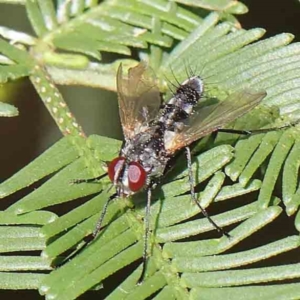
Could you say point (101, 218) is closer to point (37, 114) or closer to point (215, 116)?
point (215, 116)

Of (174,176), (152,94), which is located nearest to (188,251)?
(174,176)

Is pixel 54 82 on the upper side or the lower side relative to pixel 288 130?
upper

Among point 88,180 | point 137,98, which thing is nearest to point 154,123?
point 137,98

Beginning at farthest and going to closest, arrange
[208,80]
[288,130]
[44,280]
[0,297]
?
[0,297], [208,80], [288,130], [44,280]

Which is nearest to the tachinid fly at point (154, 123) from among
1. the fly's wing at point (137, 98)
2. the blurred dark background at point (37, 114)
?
the fly's wing at point (137, 98)

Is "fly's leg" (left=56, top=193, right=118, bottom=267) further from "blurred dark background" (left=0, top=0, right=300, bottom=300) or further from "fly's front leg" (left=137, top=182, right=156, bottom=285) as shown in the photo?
"blurred dark background" (left=0, top=0, right=300, bottom=300)

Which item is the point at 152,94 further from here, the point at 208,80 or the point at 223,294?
the point at 223,294

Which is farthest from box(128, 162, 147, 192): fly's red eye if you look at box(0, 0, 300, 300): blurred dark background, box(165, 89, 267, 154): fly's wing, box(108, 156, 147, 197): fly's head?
box(0, 0, 300, 300): blurred dark background
